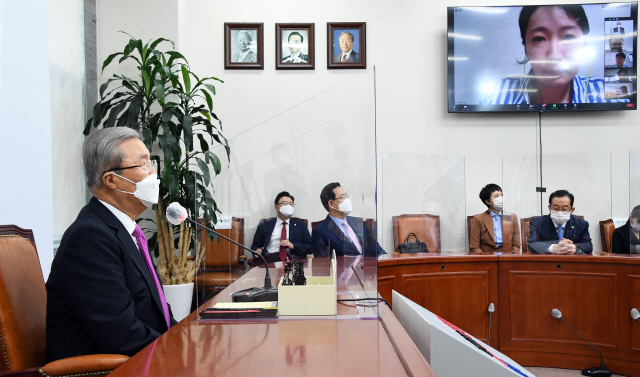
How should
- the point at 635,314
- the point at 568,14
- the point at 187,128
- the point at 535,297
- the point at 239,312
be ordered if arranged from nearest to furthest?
the point at 239,312 < the point at 635,314 < the point at 535,297 < the point at 187,128 < the point at 568,14

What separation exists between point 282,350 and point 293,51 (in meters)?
4.16

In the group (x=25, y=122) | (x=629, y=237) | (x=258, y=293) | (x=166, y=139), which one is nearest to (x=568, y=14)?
(x=629, y=237)

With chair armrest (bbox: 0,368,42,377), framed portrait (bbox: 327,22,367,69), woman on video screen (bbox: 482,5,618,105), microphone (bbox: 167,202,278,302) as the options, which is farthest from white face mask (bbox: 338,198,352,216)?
woman on video screen (bbox: 482,5,618,105)

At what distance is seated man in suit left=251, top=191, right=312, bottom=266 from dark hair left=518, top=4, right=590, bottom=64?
399cm

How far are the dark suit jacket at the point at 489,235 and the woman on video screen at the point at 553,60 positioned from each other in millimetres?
1288

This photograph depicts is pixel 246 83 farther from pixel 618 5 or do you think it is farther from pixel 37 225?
pixel 618 5

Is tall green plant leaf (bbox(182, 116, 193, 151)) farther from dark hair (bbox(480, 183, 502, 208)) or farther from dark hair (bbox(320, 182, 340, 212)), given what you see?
dark hair (bbox(480, 183, 502, 208))

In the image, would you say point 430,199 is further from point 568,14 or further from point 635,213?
point 568,14

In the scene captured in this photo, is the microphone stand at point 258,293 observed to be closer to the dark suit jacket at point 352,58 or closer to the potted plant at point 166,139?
the potted plant at point 166,139

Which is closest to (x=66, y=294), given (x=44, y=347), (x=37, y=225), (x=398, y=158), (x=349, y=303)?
(x=44, y=347)

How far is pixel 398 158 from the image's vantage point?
4.53 m

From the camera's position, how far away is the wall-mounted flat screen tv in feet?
15.4

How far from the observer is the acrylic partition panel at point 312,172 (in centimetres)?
153

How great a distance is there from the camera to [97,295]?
124 cm
